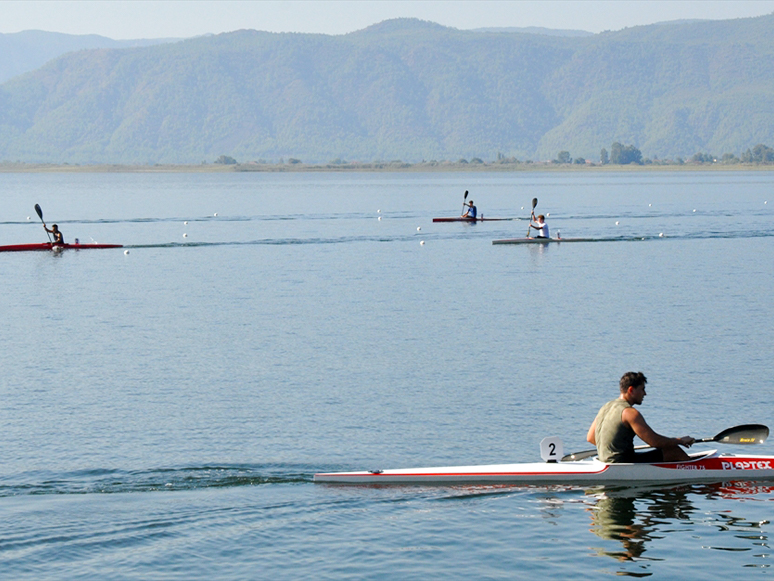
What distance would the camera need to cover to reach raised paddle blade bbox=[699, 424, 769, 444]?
18.4m

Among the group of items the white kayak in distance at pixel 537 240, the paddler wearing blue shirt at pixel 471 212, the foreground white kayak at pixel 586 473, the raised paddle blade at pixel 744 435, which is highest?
the paddler wearing blue shirt at pixel 471 212

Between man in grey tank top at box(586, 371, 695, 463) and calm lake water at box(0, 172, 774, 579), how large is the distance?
582mm

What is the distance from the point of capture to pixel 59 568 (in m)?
15.0

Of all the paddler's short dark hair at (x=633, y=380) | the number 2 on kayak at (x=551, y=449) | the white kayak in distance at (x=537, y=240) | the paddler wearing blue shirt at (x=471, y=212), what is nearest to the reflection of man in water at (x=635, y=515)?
the number 2 on kayak at (x=551, y=449)

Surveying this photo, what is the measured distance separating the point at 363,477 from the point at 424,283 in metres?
28.9

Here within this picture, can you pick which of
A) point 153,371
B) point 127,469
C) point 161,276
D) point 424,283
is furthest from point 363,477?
point 161,276

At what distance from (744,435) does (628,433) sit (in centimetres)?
241

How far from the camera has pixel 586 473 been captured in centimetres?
1784

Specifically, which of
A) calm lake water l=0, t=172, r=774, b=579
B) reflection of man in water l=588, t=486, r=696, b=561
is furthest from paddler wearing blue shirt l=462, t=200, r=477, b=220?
reflection of man in water l=588, t=486, r=696, b=561

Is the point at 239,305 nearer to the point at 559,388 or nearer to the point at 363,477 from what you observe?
the point at 559,388

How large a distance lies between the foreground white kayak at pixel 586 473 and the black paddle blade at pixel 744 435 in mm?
309

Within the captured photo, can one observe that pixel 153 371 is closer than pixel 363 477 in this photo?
No

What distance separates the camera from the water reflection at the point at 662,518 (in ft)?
51.6

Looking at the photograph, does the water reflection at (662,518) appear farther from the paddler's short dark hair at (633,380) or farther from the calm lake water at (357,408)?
the paddler's short dark hair at (633,380)
